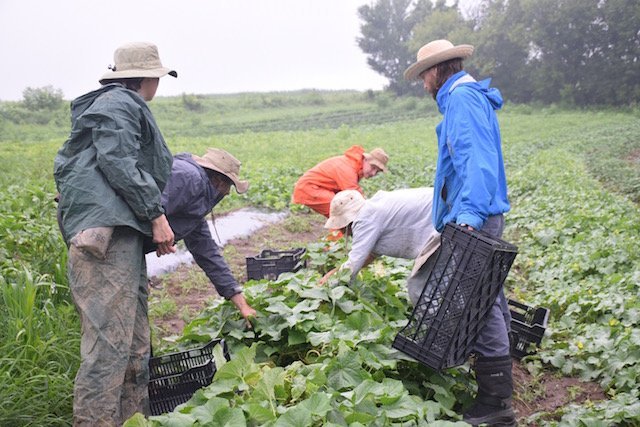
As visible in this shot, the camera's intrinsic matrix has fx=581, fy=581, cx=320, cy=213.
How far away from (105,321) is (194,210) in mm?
878

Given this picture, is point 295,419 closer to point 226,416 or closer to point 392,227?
point 226,416

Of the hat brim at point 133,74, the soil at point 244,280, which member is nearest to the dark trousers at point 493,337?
the soil at point 244,280

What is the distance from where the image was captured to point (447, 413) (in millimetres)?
Result: 2770

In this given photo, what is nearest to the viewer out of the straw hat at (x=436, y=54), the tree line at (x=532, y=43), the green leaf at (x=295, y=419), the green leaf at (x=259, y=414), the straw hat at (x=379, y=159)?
the green leaf at (x=295, y=419)

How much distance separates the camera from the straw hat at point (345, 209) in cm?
385

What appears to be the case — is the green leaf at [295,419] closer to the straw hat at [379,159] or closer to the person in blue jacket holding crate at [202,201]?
the person in blue jacket holding crate at [202,201]

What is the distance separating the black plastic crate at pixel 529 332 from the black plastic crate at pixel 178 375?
2079mm

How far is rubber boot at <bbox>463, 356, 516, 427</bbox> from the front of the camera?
296 cm

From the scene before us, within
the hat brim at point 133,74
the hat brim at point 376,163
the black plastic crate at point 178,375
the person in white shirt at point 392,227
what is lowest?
the black plastic crate at point 178,375

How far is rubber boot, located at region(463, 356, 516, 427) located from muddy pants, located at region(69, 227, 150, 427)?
1742 mm

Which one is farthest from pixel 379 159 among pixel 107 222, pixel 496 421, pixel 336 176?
pixel 107 222

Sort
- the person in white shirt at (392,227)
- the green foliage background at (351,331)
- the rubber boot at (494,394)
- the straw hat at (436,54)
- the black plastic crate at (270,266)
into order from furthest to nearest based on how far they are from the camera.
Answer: the black plastic crate at (270,266) → the person in white shirt at (392,227) → the straw hat at (436,54) → the rubber boot at (494,394) → the green foliage background at (351,331)

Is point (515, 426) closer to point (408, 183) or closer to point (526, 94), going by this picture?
point (408, 183)

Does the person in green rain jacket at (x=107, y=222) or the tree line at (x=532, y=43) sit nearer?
the person in green rain jacket at (x=107, y=222)
